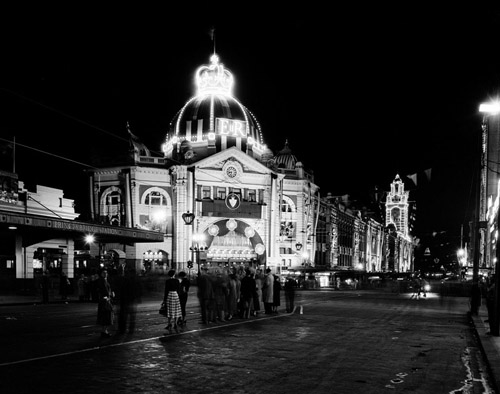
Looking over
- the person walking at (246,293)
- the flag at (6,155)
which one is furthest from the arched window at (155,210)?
the person walking at (246,293)

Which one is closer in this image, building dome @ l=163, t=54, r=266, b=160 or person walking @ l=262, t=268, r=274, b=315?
person walking @ l=262, t=268, r=274, b=315

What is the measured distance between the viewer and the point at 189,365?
10617 mm

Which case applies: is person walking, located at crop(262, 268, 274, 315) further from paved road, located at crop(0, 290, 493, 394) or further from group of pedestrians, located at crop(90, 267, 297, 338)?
paved road, located at crop(0, 290, 493, 394)

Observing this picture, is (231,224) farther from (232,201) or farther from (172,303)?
(172,303)

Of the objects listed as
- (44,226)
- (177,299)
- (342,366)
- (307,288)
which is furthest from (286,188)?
(342,366)

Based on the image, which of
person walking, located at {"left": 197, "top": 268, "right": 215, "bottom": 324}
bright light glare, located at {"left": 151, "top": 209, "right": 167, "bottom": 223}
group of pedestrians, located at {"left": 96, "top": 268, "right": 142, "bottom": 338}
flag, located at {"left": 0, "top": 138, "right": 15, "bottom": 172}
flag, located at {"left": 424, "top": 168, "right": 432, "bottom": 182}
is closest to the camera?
group of pedestrians, located at {"left": 96, "top": 268, "right": 142, "bottom": 338}

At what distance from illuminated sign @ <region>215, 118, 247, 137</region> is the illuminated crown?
20.6 feet

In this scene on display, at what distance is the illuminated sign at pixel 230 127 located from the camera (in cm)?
7662

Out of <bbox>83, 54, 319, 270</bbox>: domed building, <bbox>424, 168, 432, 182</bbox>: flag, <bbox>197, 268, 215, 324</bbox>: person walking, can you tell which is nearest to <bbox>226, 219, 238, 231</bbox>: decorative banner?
<bbox>83, 54, 319, 270</bbox>: domed building

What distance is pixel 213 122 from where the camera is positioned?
254 feet

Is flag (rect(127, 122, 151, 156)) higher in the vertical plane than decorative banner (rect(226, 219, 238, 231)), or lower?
higher

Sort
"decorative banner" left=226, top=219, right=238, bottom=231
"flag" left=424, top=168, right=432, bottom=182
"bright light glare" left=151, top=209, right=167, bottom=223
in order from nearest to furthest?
1. "flag" left=424, top=168, right=432, bottom=182
2. "bright light glare" left=151, top=209, right=167, bottom=223
3. "decorative banner" left=226, top=219, right=238, bottom=231

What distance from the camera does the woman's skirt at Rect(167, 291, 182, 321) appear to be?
15.9 m

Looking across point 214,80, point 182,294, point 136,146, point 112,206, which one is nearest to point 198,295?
point 182,294
